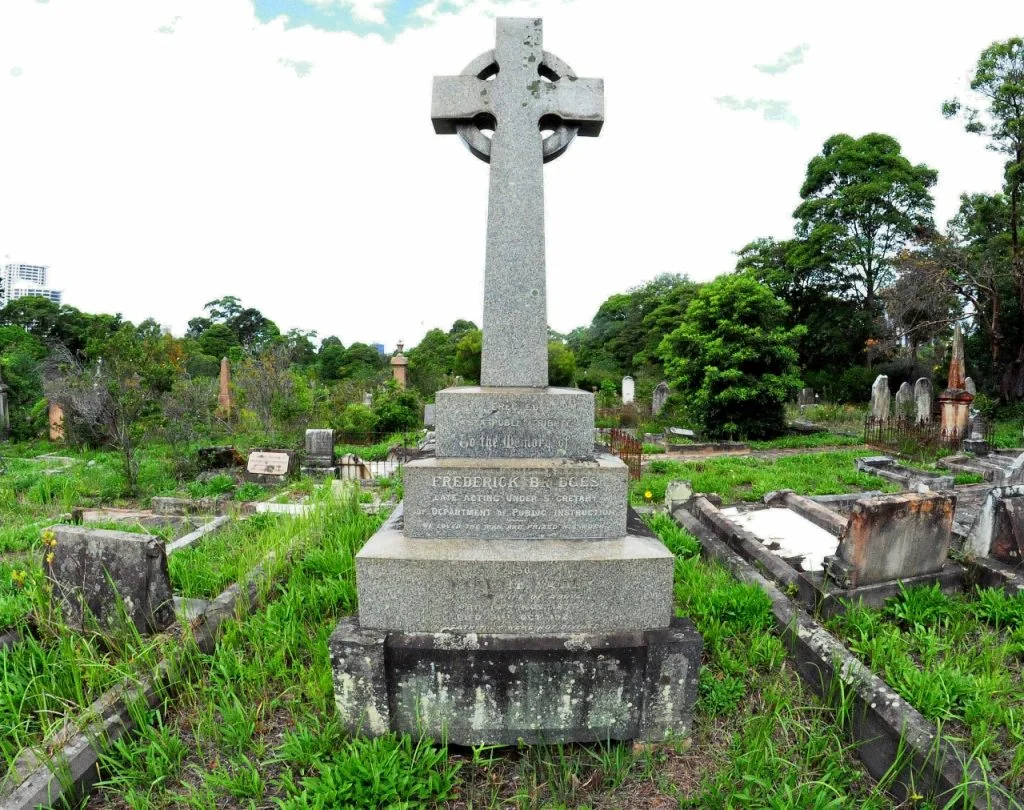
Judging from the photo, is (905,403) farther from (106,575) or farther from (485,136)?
(106,575)

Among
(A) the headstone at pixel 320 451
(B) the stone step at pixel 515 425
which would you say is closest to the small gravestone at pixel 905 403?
(A) the headstone at pixel 320 451

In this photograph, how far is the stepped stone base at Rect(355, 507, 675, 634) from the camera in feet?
8.08

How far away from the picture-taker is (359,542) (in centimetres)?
424

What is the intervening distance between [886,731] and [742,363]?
1312cm

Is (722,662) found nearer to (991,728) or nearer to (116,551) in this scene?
(991,728)

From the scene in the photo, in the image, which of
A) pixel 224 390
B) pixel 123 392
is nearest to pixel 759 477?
pixel 123 392

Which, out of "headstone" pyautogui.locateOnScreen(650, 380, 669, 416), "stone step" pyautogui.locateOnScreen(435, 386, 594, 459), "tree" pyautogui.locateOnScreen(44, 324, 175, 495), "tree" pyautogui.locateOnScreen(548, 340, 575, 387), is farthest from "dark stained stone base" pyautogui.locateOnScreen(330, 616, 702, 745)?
"tree" pyautogui.locateOnScreen(548, 340, 575, 387)

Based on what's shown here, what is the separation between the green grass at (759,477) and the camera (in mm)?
7809

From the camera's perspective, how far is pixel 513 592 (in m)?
2.48

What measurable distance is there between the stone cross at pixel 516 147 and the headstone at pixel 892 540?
2.36 m

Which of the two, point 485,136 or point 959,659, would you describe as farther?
point 485,136

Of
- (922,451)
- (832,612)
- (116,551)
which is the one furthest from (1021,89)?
(116,551)

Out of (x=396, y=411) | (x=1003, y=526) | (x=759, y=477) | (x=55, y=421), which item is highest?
(x=396, y=411)

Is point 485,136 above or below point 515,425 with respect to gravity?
above
